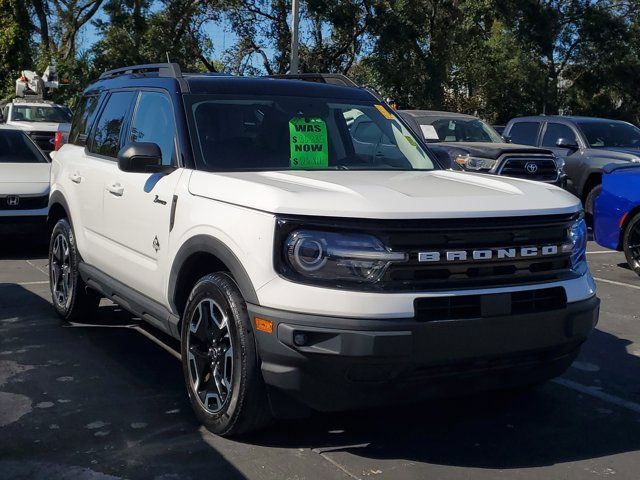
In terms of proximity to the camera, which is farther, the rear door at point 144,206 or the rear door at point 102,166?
the rear door at point 102,166

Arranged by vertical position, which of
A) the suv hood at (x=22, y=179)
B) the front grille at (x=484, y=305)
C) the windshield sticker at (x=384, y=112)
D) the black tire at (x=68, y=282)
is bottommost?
the black tire at (x=68, y=282)

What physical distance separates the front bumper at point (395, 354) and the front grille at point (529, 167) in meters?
8.49

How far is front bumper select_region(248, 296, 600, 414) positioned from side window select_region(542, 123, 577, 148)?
10714 millimetres

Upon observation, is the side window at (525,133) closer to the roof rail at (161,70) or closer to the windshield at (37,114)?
the roof rail at (161,70)

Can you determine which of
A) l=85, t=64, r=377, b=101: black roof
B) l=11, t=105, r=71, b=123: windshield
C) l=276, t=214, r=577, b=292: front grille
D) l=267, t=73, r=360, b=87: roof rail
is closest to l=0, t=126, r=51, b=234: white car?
l=85, t=64, r=377, b=101: black roof

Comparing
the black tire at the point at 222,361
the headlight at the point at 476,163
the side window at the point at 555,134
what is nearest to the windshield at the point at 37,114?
the side window at the point at 555,134

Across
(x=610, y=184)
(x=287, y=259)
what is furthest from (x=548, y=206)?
(x=610, y=184)

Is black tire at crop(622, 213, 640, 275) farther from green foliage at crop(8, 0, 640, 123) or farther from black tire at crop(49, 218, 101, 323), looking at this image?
green foliage at crop(8, 0, 640, 123)

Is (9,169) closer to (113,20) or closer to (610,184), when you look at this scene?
(610,184)

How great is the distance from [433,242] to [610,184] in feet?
20.7

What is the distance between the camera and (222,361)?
4.34m

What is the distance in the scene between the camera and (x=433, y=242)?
394 cm

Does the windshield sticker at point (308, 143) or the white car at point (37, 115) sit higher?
the windshield sticker at point (308, 143)

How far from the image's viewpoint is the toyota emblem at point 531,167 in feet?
41.4
